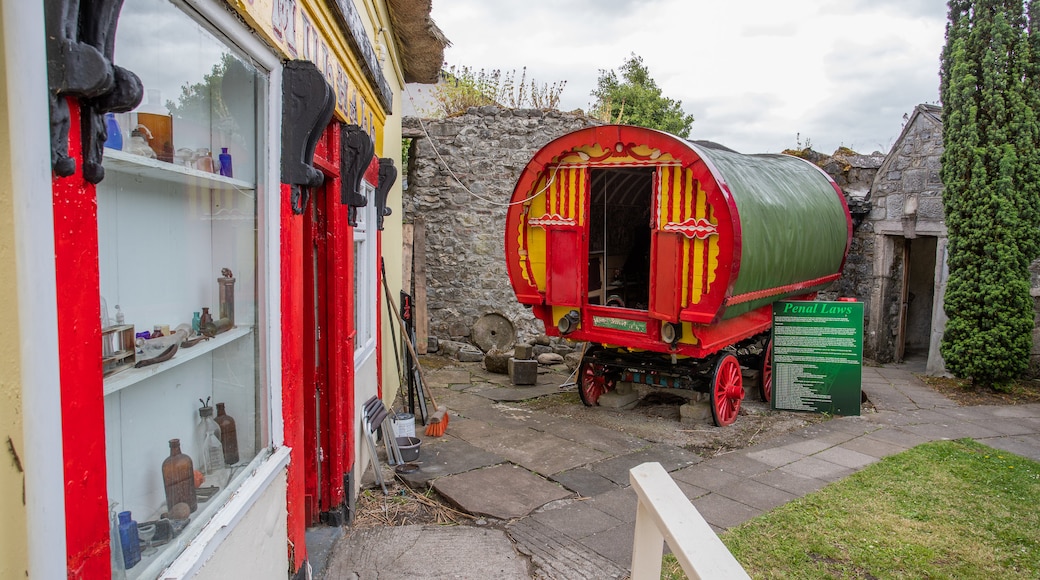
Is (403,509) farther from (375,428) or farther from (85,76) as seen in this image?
(85,76)

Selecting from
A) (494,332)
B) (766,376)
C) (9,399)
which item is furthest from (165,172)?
(494,332)

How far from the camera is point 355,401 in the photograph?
4879 mm

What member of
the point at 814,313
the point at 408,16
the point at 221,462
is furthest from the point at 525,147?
the point at 221,462

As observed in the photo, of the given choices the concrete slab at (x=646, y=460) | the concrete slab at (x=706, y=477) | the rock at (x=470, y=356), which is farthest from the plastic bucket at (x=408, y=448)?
the rock at (x=470, y=356)

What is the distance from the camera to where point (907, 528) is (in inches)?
179

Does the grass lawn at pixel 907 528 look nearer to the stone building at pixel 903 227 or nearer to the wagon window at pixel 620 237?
the wagon window at pixel 620 237

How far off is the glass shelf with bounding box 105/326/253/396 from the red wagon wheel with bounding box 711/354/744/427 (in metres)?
5.25

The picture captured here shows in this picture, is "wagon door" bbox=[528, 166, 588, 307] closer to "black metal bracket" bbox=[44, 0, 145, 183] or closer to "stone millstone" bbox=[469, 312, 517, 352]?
"stone millstone" bbox=[469, 312, 517, 352]

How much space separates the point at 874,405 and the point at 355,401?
6119mm

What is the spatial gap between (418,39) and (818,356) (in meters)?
5.48

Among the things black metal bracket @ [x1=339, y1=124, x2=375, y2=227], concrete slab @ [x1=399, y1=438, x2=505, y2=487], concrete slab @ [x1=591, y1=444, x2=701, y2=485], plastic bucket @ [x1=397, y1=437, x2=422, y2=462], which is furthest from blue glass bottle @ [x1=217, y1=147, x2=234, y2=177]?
concrete slab @ [x1=591, y1=444, x2=701, y2=485]

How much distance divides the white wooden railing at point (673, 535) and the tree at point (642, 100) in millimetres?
23064

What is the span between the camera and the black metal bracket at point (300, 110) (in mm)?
2818

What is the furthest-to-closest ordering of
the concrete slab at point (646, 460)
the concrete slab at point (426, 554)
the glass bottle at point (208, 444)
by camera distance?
the concrete slab at point (646, 460), the concrete slab at point (426, 554), the glass bottle at point (208, 444)
